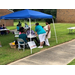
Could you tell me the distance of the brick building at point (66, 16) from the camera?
3372 cm

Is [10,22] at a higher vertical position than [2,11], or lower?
lower

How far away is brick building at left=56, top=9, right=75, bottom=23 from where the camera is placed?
33.7 meters

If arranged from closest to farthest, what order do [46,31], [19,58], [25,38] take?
[19,58] → [25,38] → [46,31]

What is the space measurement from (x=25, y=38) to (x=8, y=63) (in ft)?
8.11

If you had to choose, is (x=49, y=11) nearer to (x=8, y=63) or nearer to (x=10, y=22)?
(x=10, y=22)

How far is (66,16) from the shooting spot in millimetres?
34469

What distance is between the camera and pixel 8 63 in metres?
5.25

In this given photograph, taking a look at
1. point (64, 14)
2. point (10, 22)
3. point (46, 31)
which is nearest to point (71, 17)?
point (64, 14)

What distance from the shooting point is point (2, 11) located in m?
30.3

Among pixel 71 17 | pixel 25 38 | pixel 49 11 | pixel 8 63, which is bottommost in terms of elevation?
pixel 8 63

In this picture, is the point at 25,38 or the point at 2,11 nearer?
the point at 25,38
